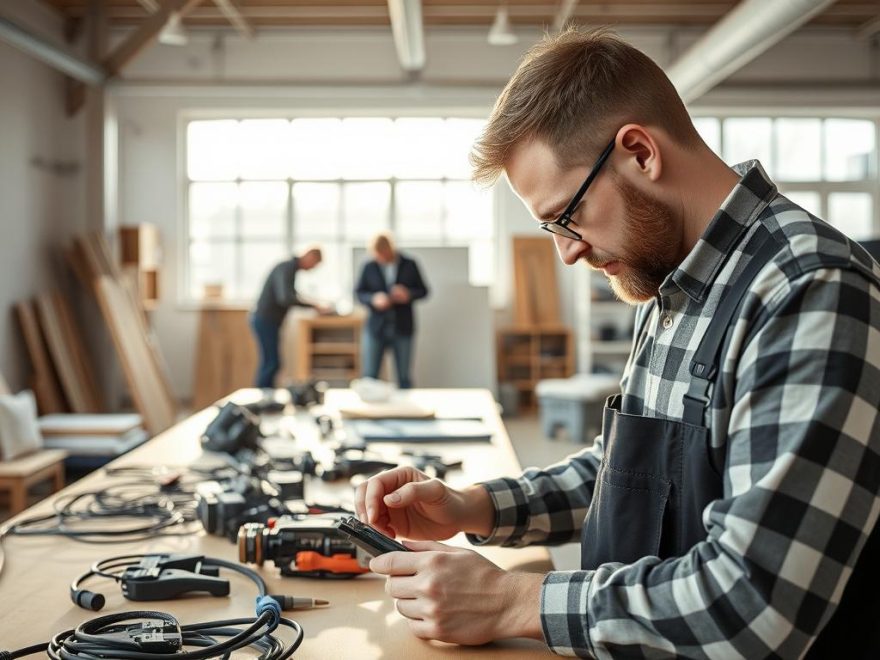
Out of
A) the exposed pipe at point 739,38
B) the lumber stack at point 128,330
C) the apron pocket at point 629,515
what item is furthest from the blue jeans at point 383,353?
the apron pocket at point 629,515

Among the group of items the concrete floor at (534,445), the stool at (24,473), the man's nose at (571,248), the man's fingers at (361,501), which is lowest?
the concrete floor at (534,445)

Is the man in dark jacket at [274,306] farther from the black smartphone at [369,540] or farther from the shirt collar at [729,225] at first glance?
the shirt collar at [729,225]

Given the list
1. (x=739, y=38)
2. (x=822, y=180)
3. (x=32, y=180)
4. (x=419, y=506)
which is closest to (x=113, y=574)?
(x=419, y=506)

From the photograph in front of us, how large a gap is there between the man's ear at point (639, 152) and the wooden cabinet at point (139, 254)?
7.89 meters

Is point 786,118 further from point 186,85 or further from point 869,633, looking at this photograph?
point 869,633

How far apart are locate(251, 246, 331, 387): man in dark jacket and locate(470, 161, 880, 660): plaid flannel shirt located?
631 cm

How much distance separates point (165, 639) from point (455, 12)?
8.06 metres

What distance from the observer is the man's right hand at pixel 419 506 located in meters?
1.28

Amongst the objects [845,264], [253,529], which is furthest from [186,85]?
[845,264]

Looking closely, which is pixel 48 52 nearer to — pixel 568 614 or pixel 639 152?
pixel 639 152

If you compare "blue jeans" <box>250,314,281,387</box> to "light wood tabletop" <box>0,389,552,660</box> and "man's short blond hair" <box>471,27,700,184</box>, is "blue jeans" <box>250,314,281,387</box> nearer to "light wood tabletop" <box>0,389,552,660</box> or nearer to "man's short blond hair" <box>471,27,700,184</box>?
"light wood tabletop" <box>0,389,552,660</box>

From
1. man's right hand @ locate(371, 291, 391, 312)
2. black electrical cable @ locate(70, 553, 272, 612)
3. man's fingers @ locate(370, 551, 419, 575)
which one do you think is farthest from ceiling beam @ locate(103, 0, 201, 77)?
man's fingers @ locate(370, 551, 419, 575)

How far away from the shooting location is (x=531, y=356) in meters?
9.20

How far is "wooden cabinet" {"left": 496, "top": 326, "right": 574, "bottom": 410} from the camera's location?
9133 mm
